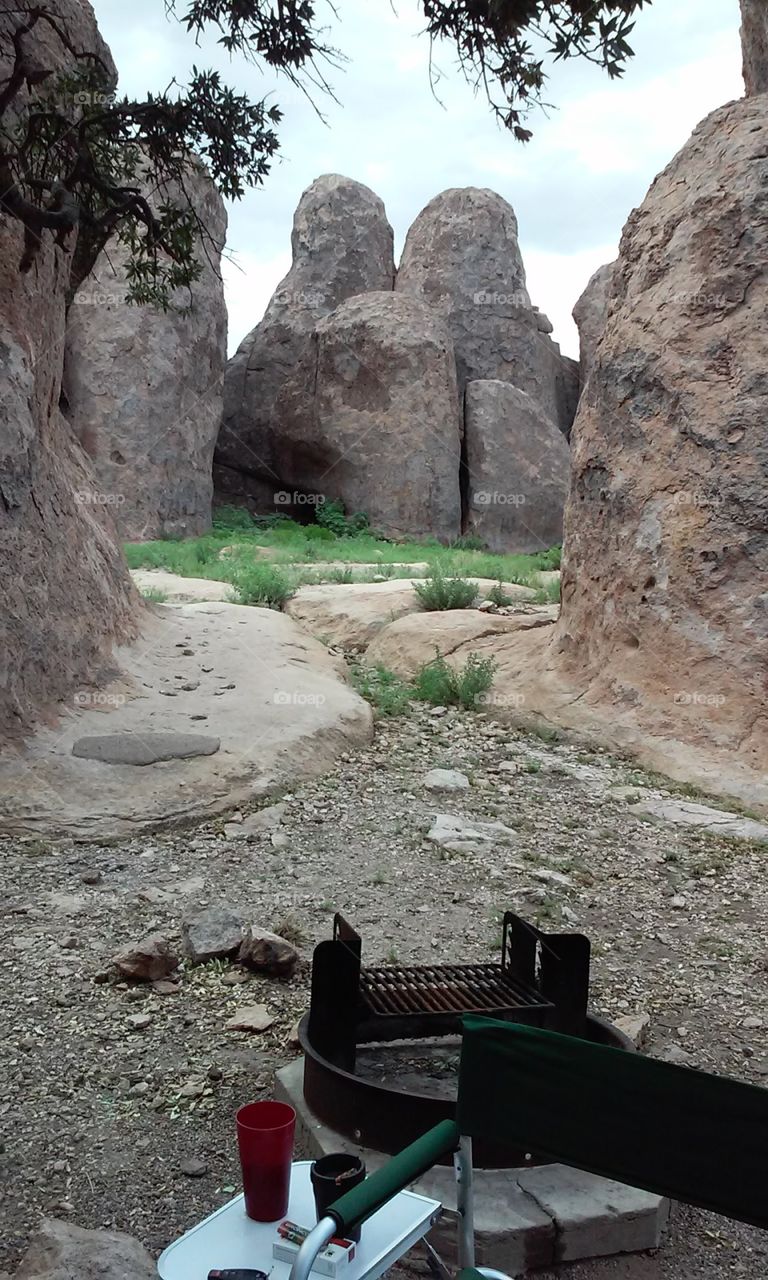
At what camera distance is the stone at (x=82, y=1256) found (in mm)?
2168

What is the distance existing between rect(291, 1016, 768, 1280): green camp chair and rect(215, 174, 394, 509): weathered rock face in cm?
1883

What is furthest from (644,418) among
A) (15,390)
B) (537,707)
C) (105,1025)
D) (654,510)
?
(105,1025)

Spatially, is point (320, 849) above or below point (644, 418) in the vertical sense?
below

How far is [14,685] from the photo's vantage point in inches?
231

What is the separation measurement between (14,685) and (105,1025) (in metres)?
Result: 2.76

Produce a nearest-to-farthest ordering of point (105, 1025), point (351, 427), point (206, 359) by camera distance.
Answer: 1. point (105, 1025)
2. point (206, 359)
3. point (351, 427)

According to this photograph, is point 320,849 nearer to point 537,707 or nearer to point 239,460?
point 537,707

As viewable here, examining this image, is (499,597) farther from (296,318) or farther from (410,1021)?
(296,318)

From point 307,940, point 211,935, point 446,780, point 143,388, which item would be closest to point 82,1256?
point 211,935

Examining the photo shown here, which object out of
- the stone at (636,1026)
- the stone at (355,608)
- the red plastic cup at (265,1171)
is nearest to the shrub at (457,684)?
the stone at (355,608)

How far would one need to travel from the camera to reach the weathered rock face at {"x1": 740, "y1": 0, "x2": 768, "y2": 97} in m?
7.61

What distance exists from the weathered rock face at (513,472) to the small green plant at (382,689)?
1173cm

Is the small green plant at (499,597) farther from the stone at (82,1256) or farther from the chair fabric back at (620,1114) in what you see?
the chair fabric back at (620,1114)

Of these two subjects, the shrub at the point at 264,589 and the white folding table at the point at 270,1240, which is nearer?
the white folding table at the point at 270,1240
